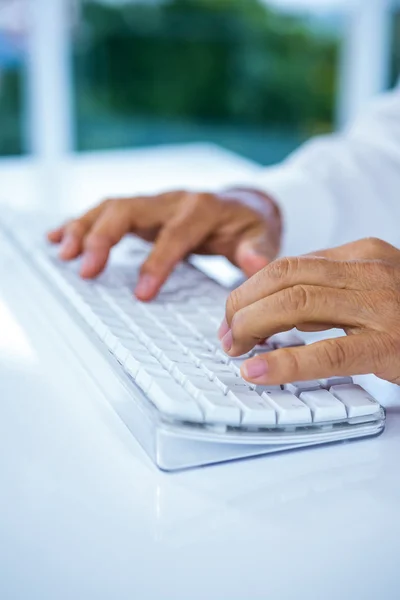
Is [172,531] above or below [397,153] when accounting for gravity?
below

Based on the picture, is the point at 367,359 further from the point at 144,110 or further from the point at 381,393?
the point at 144,110

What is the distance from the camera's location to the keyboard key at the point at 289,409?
1.60ft

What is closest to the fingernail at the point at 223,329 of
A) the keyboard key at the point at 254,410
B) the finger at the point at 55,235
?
the keyboard key at the point at 254,410

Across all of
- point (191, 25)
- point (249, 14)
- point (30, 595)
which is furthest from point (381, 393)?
point (249, 14)

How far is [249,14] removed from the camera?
469 centimetres

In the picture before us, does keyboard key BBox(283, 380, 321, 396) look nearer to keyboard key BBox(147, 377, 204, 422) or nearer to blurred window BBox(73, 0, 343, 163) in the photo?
keyboard key BBox(147, 377, 204, 422)

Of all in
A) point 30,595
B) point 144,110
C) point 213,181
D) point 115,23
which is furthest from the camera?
point 144,110

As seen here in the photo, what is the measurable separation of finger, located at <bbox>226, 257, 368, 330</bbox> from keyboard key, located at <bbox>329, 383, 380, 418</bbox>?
86 millimetres

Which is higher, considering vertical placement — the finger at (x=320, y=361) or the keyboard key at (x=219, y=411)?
the finger at (x=320, y=361)

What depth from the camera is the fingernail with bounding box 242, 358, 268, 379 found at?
514mm

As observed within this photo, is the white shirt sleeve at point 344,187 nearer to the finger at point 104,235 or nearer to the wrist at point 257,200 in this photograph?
the wrist at point 257,200

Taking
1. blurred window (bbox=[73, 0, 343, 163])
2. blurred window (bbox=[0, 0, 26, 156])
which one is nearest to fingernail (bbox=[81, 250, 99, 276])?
blurred window (bbox=[0, 0, 26, 156])

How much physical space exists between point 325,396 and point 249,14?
4553 mm

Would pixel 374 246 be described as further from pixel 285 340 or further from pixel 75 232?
pixel 75 232
